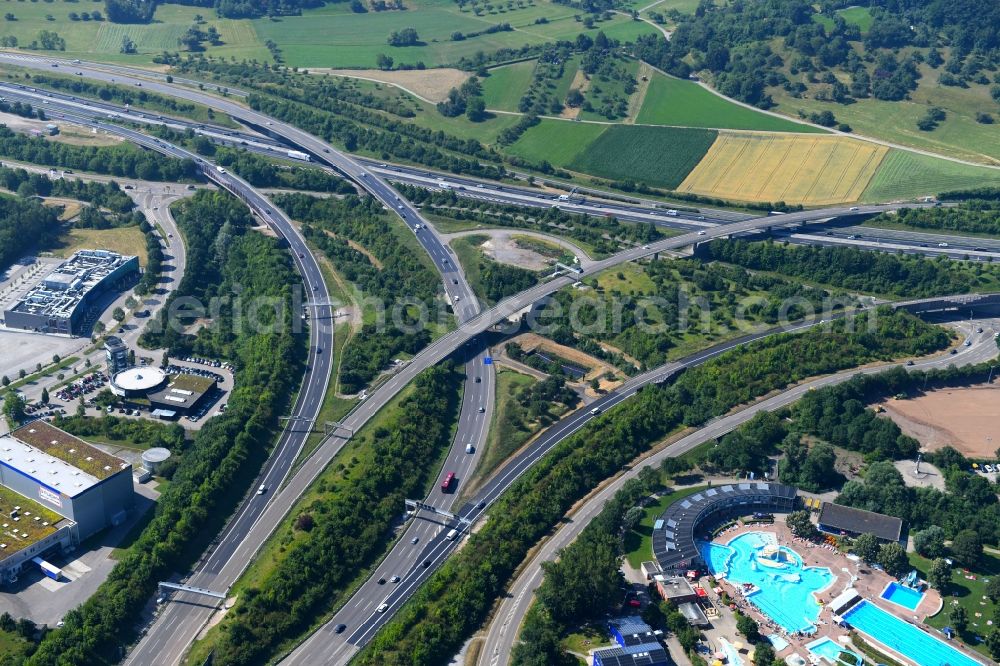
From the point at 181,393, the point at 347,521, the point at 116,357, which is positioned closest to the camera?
the point at 347,521

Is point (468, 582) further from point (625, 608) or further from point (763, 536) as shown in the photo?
point (763, 536)

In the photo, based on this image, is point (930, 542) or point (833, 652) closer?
point (833, 652)

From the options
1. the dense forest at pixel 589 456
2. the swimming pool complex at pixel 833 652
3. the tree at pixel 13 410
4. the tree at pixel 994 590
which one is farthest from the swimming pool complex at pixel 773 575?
the tree at pixel 13 410

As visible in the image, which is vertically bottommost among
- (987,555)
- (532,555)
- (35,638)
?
(35,638)

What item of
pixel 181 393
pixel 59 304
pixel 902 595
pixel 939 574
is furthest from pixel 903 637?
pixel 59 304

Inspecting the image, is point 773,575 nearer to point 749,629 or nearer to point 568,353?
point 749,629

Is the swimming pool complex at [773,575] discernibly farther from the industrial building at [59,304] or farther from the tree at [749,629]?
the industrial building at [59,304]

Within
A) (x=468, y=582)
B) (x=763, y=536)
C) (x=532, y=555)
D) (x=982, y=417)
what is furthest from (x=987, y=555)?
(x=468, y=582)
